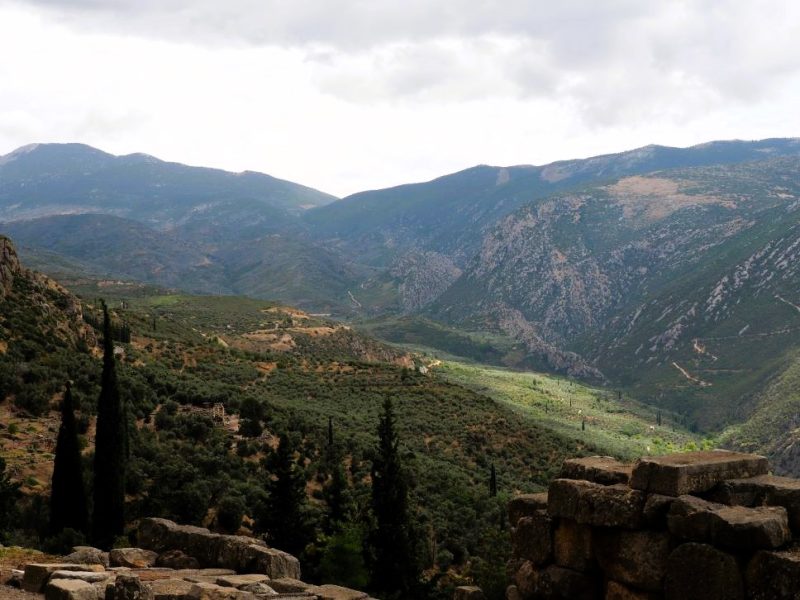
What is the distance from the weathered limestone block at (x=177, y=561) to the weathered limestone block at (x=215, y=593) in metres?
3.88

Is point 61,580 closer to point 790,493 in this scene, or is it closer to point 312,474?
point 790,493

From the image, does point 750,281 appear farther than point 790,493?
Yes

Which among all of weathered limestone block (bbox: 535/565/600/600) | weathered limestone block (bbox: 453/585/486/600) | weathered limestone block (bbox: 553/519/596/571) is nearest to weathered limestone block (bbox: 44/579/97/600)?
weathered limestone block (bbox: 453/585/486/600)

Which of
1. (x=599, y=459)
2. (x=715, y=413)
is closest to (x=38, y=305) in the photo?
(x=599, y=459)

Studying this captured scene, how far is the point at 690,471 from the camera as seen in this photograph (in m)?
9.59

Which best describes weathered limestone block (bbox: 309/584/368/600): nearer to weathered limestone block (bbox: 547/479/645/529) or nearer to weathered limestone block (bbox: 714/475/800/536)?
weathered limestone block (bbox: 547/479/645/529)

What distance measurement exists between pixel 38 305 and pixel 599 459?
47.2 meters

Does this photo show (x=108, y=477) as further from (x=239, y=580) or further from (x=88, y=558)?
(x=239, y=580)

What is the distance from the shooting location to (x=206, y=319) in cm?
12056

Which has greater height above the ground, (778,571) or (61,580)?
(778,571)

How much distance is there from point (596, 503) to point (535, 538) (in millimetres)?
1501

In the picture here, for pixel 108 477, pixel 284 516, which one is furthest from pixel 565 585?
pixel 108 477

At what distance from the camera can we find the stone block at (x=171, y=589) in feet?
40.5

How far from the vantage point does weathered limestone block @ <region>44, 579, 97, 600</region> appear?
11727 millimetres
